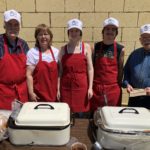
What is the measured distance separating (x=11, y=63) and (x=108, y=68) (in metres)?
0.91

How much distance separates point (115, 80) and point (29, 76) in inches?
32.8

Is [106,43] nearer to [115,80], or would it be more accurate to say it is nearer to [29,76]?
[115,80]

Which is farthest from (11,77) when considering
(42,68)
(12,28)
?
(12,28)

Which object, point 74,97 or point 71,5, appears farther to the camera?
point 71,5

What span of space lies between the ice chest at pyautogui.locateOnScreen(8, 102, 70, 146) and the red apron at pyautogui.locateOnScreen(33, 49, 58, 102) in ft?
2.81

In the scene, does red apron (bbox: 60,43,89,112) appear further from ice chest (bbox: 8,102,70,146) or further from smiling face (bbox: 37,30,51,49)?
ice chest (bbox: 8,102,70,146)

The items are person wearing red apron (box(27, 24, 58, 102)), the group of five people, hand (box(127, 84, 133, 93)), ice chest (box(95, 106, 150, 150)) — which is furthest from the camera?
person wearing red apron (box(27, 24, 58, 102))

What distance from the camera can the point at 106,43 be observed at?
2502 mm

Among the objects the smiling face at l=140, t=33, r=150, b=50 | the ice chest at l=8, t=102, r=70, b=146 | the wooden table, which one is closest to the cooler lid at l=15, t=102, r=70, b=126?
the ice chest at l=8, t=102, r=70, b=146

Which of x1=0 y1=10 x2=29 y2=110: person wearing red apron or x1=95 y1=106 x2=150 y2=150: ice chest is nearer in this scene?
x1=95 y1=106 x2=150 y2=150: ice chest

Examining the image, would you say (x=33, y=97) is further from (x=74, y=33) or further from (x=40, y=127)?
(x=40, y=127)

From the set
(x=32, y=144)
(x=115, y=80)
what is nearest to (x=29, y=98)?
(x=115, y=80)

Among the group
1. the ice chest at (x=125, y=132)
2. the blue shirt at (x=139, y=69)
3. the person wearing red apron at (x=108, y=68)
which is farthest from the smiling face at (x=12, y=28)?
the ice chest at (x=125, y=132)

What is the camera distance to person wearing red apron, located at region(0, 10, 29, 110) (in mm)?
2223
